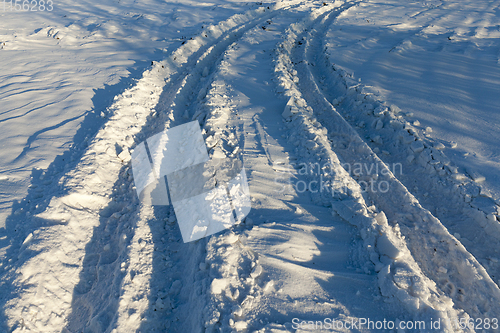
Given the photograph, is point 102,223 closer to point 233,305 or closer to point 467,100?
point 233,305

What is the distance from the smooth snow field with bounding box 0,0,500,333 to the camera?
2.60m

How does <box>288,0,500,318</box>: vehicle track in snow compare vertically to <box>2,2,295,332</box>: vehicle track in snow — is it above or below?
above

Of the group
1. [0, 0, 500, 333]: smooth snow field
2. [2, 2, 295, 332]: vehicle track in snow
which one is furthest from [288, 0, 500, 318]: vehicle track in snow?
[2, 2, 295, 332]: vehicle track in snow

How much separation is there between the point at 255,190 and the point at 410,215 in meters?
2.28

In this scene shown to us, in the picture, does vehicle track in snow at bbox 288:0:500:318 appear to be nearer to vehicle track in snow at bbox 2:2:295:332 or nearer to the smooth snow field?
the smooth snow field

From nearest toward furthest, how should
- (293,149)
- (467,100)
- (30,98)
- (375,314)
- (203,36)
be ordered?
(375,314)
(293,149)
(467,100)
(30,98)
(203,36)

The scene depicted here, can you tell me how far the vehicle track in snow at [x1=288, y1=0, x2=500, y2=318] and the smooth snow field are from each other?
2 cm

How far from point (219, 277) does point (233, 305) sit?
31 cm

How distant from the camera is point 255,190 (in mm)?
3707

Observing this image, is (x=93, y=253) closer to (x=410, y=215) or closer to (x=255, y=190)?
(x=255, y=190)

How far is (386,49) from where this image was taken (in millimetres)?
7957

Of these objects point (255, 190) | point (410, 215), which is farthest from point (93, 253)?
point (410, 215)

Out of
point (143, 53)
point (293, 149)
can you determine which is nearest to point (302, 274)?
point (293, 149)

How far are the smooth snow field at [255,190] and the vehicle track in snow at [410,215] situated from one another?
0.02 metres
